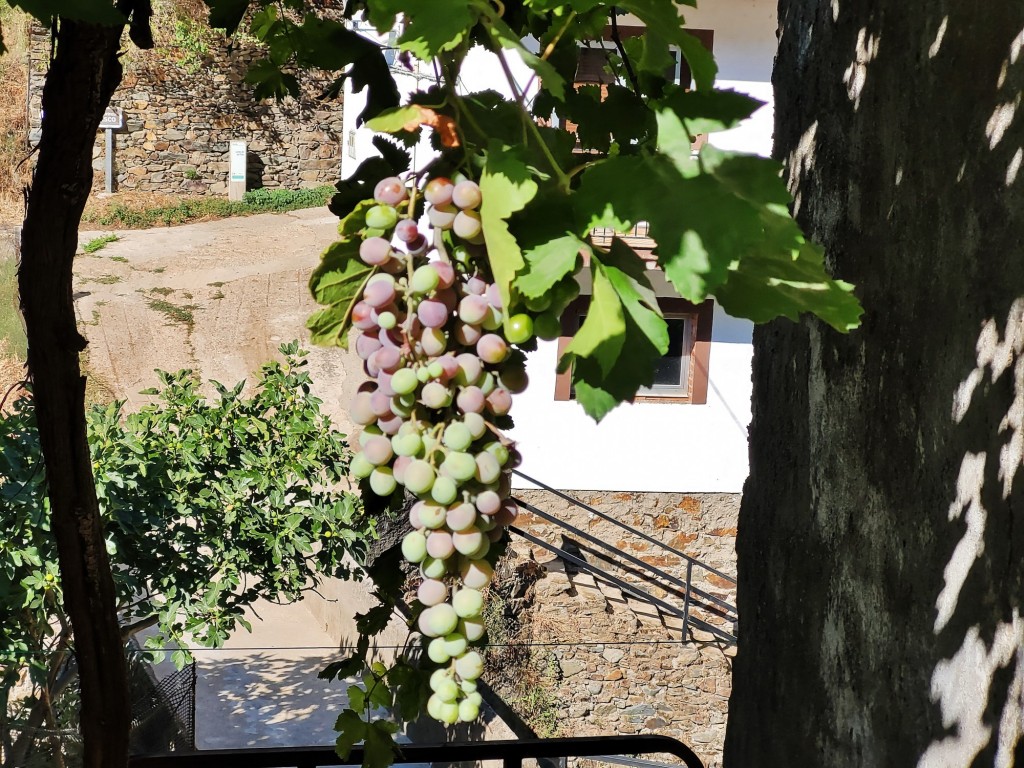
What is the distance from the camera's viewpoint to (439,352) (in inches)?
22.3

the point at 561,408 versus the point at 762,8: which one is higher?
the point at 762,8

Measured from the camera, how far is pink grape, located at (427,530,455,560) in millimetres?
586

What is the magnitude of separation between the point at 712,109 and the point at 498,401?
19 centimetres

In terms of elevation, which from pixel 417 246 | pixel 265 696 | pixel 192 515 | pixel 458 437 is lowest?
pixel 265 696

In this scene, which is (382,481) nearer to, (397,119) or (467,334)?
(467,334)

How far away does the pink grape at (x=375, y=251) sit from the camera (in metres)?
0.55

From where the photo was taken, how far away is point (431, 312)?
551mm

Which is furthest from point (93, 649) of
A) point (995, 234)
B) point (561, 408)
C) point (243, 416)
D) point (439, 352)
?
point (561, 408)

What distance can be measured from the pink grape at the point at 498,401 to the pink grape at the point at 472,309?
5cm

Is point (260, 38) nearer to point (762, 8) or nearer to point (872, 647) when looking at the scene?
point (872, 647)

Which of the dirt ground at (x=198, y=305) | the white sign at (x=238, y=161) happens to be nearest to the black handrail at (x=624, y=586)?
the dirt ground at (x=198, y=305)

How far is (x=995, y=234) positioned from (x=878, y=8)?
11.6 inches

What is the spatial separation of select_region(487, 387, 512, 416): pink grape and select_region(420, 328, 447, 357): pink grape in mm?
42

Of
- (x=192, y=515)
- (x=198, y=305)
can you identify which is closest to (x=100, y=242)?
(x=198, y=305)
